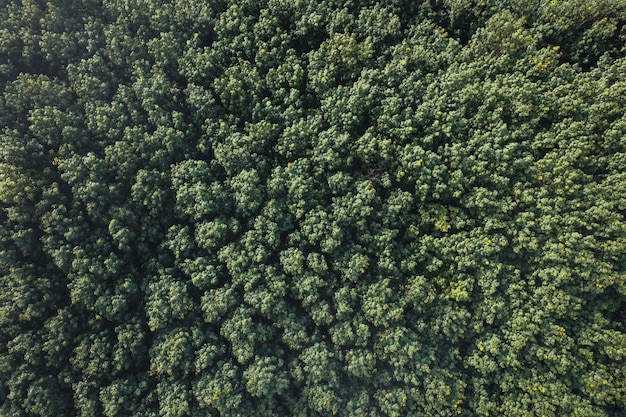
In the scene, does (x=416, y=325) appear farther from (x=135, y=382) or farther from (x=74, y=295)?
(x=74, y=295)

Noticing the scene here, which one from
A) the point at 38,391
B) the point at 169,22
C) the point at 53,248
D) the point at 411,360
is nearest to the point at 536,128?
the point at 411,360

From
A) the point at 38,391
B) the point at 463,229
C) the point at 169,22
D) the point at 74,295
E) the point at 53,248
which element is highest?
the point at 169,22

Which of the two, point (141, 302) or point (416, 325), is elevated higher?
point (141, 302)

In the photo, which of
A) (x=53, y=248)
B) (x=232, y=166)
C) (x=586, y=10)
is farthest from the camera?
(x=232, y=166)

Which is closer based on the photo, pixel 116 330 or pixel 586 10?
pixel 586 10

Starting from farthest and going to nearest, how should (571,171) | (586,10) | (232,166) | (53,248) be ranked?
(232,166)
(53,248)
(586,10)
(571,171)

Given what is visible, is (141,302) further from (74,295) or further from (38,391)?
(38,391)

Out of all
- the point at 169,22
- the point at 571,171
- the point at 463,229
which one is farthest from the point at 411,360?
the point at 169,22
